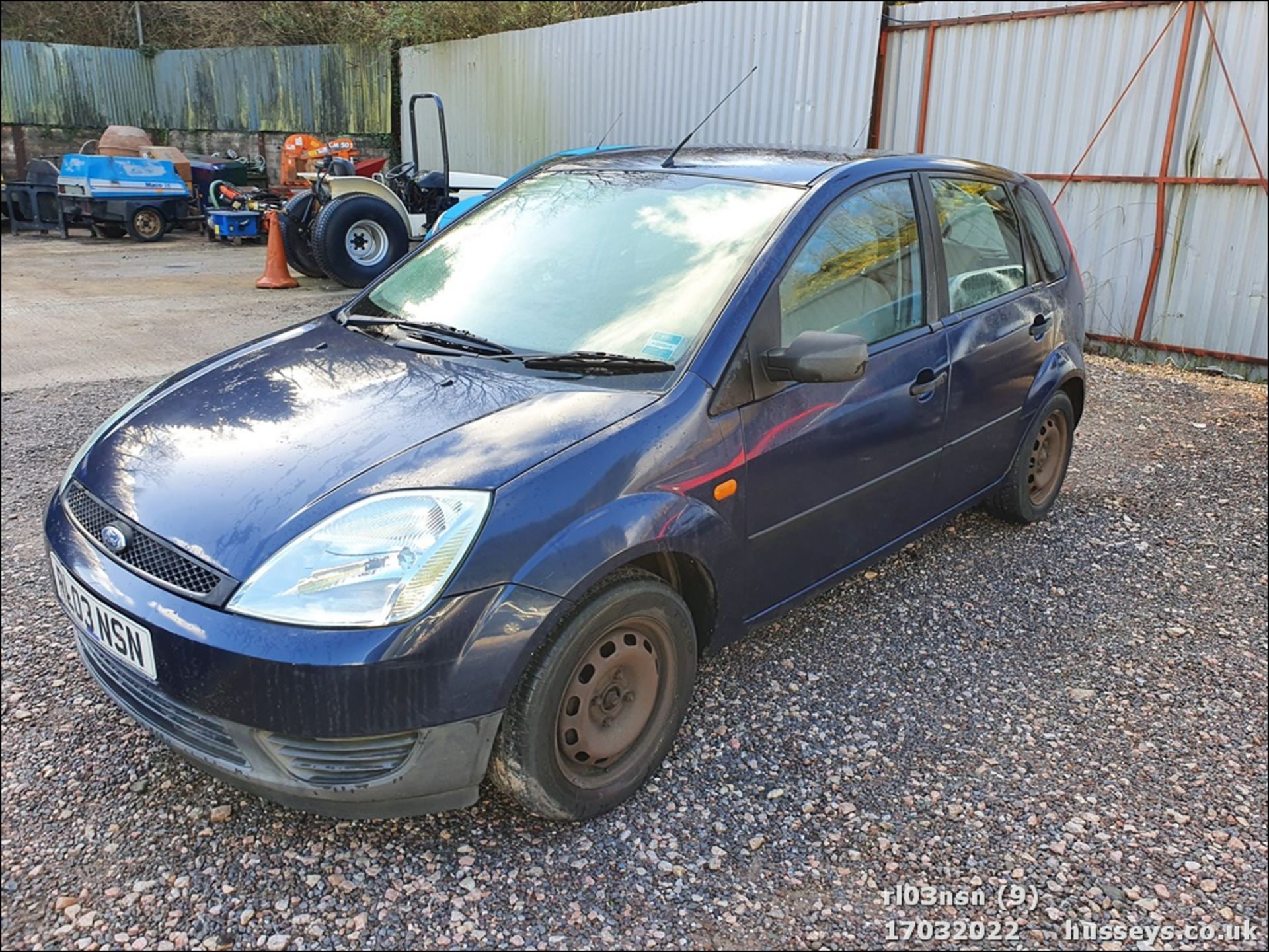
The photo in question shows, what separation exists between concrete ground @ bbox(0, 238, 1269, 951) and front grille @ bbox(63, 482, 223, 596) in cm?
69

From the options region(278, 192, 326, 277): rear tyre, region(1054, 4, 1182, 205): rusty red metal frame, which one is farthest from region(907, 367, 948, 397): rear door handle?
region(278, 192, 326, 277): rear tyre

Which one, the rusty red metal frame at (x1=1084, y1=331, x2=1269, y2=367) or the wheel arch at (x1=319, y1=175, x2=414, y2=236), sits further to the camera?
the wheel arch at (x1=319, y1=175, x2=414, y2=236)

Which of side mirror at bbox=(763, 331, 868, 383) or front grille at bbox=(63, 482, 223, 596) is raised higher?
side mirror at bbox=(763, 331, 868, 383)

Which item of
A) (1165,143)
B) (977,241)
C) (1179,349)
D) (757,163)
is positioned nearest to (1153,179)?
(1165,143)

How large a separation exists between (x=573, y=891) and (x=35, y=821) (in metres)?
1.37

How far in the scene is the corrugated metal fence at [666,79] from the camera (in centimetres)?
954

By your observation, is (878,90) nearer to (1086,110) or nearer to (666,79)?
(1086,110)

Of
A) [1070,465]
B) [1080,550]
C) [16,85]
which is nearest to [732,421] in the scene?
[1080,550]

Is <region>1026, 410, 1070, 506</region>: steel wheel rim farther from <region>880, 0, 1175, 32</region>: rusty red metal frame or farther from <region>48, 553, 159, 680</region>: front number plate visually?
<region>880, 0, 1175, 32</region>: rusty red metal frame

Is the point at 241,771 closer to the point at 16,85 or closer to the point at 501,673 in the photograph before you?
the point at 501,673

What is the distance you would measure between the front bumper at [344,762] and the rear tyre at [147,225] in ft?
49.4

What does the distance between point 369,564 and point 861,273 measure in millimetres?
1937

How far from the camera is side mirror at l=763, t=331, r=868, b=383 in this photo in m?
2.62

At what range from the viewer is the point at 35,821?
7.83 feet
